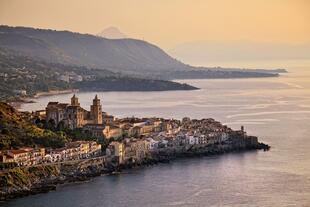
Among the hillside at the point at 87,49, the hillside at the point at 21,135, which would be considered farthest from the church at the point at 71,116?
the hillside at the point at 87,49

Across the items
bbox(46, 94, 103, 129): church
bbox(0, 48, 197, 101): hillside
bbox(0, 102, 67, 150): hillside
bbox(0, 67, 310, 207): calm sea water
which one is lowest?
bbox(0, 67, 310, 207): calm sea water

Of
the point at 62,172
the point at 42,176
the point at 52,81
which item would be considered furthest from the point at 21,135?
the point at 52,81

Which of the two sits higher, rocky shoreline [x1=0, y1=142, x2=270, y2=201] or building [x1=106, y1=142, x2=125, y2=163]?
building [x1=106, y1=142, x2=125, y2=163]

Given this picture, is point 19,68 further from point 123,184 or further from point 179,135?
point 123,184

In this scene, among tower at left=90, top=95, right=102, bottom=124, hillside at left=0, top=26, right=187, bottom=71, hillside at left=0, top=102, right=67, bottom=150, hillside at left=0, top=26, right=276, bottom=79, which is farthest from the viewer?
hillside at left=0, top=26, right=187, bottom=71

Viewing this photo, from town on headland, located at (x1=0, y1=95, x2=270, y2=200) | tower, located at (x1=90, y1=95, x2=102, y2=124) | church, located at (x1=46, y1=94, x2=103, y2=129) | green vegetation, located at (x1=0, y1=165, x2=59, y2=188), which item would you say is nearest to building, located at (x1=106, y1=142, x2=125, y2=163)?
town on headland, located at (x1=0, y1=95, x2=270, y2=200)

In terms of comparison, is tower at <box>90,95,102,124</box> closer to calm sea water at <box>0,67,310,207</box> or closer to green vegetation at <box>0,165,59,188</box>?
calm sea water at <box>0,67,310,207</box>

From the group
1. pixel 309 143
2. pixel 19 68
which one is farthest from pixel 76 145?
pixel 19 68
